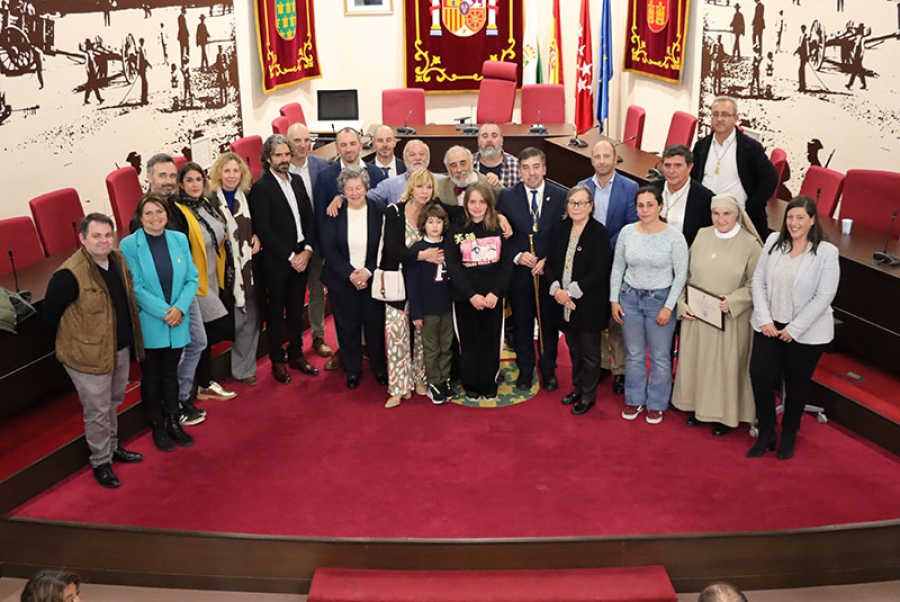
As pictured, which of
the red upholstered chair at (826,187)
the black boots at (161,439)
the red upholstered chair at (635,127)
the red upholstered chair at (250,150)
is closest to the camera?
the black boots at (161,439)

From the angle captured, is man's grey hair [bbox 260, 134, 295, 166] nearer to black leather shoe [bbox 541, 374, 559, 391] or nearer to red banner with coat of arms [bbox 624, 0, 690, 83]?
black leather shoe [bbox 541, 374, 559, 391]

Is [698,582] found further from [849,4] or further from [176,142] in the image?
[176,142]

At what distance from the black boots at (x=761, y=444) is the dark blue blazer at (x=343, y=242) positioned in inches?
91.8

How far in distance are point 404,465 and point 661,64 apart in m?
7.30

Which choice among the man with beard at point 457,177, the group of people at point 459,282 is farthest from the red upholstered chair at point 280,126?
A: the man with beard at point 457,177

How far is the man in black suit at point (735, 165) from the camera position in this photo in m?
5.57

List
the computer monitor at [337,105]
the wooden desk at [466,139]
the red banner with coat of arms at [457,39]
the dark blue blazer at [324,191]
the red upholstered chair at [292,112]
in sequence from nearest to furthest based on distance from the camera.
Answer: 1. the dark blue blazer at [324,191]
2. the wooden desk at [466,139]
3. the red upholstered chair at [292,112]
4. the computer monitor at [337,105]
5. the red banner with coat of arms at [457,39]

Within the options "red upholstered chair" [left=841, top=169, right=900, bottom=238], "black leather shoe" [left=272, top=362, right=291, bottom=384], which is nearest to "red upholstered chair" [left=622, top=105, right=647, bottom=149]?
"red upholstered chair" [left=841, top=169, right=900, bottom=238]

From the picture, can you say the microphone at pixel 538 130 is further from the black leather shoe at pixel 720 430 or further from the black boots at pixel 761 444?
the black boots at pixel 761 444

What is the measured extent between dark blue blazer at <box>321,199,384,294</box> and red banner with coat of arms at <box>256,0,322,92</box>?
5.50 metres

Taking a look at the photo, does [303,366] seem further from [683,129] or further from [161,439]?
[683,129]

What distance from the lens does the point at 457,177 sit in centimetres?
536

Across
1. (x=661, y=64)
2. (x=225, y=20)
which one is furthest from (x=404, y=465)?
(x=661, y=64)

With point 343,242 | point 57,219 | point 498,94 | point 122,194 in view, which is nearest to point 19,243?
point 57,219
